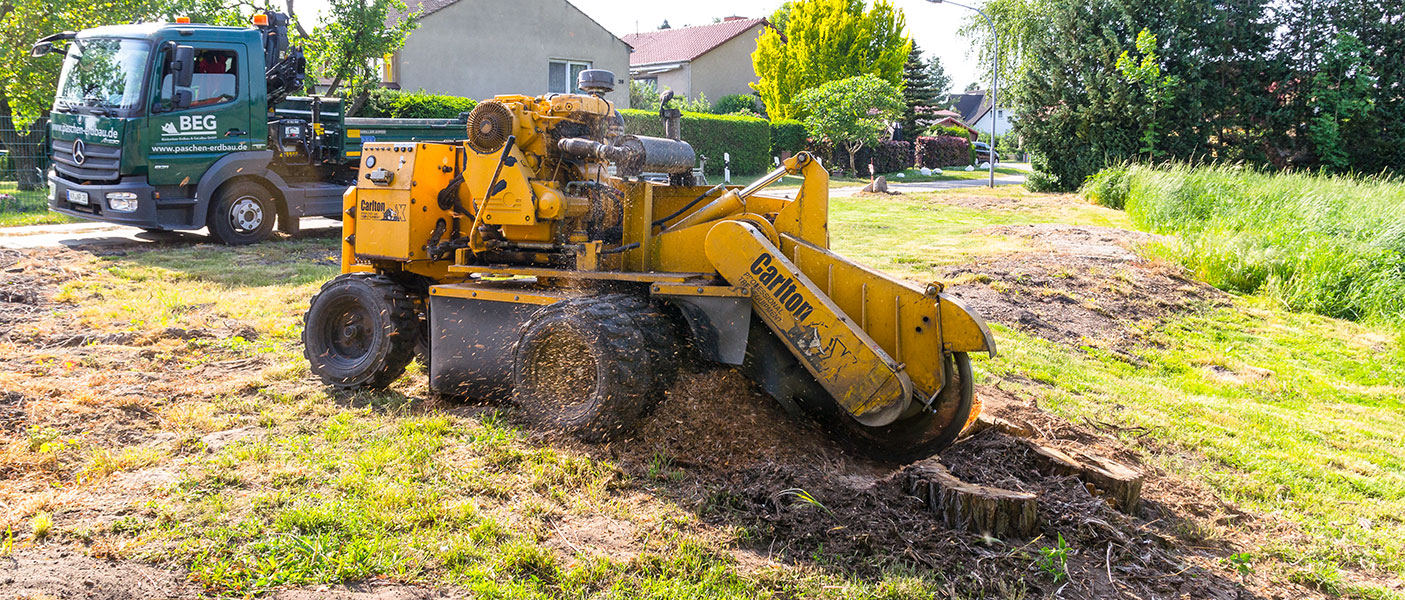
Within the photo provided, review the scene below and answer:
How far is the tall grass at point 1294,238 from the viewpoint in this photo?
11.5 meters

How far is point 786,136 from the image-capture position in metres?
34.0

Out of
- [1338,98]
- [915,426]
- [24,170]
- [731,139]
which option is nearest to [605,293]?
[915,426]

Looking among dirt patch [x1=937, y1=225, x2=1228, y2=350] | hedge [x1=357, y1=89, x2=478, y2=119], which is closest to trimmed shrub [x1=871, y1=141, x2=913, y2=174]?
hedge [x1=357, y1=89, x2=478, y2=119]

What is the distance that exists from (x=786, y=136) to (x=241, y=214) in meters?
23.1

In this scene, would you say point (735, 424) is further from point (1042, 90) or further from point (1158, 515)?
point (1042, 90)

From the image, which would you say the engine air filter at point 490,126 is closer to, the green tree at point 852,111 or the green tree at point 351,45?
the green tree at point 351,45

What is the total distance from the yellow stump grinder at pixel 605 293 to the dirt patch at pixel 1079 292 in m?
4.44

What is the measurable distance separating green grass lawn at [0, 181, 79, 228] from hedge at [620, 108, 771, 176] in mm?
14135

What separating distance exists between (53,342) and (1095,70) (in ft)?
84.2

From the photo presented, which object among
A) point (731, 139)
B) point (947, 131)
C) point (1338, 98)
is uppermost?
point (947, 131)

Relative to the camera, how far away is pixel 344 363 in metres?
6.68

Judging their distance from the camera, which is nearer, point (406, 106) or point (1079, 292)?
point (1079, 292)

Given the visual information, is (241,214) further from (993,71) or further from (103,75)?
(993,71)

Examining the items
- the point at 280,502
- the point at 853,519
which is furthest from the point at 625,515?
the point at 280,502
